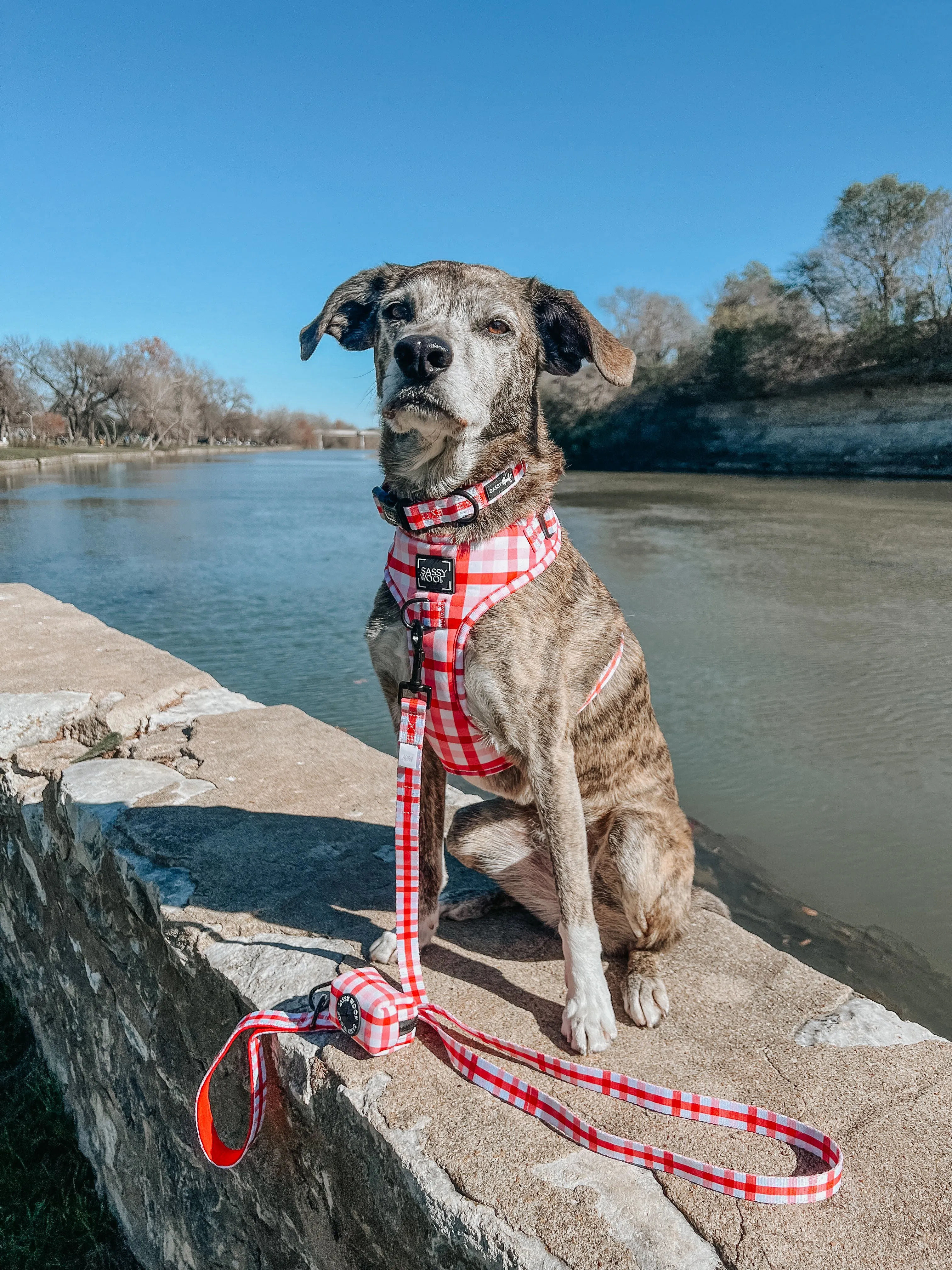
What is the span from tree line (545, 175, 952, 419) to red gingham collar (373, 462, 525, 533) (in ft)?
110

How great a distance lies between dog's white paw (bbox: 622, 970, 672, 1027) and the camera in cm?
→ 186

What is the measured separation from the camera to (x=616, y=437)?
153 feet

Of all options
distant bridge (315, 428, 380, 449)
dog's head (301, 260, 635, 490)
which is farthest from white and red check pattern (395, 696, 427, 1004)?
distant bridge (315, 428, 380, 449)

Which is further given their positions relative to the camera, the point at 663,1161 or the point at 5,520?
the point at 5,520

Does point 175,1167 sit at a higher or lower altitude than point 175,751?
lower

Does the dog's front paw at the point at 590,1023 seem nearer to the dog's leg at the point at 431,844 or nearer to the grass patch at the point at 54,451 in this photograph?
the dog's leg at the point at 431,844

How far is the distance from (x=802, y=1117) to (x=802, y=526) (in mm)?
14318

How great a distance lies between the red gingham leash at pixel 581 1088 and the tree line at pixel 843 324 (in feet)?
111

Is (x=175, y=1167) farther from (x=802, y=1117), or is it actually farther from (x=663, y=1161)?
(x=802, y=1117)

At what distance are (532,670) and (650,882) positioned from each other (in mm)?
623

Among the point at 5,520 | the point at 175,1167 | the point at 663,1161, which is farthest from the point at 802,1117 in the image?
the point at 5,520

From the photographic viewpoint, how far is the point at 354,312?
2.39 m

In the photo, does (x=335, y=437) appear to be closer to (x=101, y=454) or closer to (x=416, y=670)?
(x=101, y=454)

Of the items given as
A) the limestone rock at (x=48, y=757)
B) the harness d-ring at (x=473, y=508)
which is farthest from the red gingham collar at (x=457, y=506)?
the limestone rock at (x=48, y=757)
